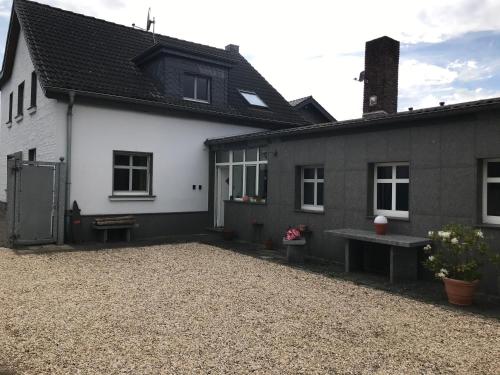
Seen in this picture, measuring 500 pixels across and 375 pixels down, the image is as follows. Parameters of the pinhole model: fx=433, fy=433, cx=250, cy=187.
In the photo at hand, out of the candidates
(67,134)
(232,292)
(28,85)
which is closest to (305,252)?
(232,292)

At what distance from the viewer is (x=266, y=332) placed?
17.2 ft

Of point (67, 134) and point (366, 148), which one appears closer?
point (366, 148)

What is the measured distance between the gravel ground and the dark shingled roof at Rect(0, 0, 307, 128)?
20.9 feet

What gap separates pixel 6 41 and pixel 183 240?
11086mm

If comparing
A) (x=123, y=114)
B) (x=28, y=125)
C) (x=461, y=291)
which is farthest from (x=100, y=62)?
(x=461, y=291)

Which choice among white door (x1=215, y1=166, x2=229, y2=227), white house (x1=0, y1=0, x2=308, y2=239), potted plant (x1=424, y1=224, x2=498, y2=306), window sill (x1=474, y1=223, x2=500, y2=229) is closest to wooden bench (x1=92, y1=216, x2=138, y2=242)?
white house (x1=0, y1=0, x2=308, y2=239)

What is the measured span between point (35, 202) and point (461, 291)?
32.9 ft

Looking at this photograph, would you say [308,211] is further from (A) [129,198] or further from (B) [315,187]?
(A) [129,198]

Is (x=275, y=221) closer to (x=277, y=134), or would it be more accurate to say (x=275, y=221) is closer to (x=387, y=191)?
(x=277, y=134)

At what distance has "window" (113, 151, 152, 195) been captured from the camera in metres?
13.3

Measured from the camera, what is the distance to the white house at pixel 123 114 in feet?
40.9

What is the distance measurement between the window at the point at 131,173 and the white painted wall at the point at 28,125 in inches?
67.7

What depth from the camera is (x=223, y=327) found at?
5387mm

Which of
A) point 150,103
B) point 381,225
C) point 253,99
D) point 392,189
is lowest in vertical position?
point 381,225
